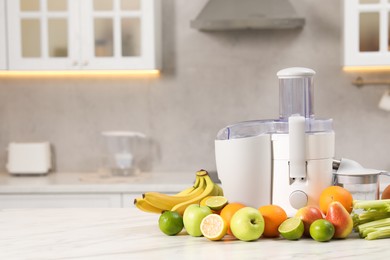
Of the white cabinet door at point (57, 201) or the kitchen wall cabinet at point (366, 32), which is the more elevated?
the kitchen wall cabinet at point (366, 32)

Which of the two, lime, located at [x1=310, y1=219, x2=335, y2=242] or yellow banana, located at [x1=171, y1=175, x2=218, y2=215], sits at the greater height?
yellow banana, located at [x1=171, y1=175, x2=218, y2=215]

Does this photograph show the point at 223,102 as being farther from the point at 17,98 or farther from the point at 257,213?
the point at 257,213

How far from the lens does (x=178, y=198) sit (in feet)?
7.17

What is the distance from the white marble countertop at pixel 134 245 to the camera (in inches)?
69.5

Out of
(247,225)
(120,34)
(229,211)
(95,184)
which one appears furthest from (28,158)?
(247,225)

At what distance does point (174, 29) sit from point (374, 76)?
127cm

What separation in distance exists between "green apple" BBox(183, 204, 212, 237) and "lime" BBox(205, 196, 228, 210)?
0.05 metres

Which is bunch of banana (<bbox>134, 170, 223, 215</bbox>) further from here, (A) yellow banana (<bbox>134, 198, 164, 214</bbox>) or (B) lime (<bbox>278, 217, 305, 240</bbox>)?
(B) lime (<bbox>278, 217, 305, 240</bbox>)

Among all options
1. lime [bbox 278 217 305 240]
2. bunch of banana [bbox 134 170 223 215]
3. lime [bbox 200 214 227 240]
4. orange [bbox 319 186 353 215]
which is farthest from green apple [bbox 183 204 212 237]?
orange [bbox 319 186 353 215]

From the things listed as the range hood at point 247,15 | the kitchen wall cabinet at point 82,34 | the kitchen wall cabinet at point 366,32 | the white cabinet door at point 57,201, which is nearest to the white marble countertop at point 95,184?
the white cabinet door at point 57,201

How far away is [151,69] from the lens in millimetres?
3908

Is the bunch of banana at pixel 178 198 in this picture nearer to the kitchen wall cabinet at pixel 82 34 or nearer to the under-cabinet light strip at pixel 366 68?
the kitchen wall cabinet at pixel 82 34

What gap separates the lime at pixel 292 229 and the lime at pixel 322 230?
4 cm

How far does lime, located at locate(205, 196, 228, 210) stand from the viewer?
205cm
